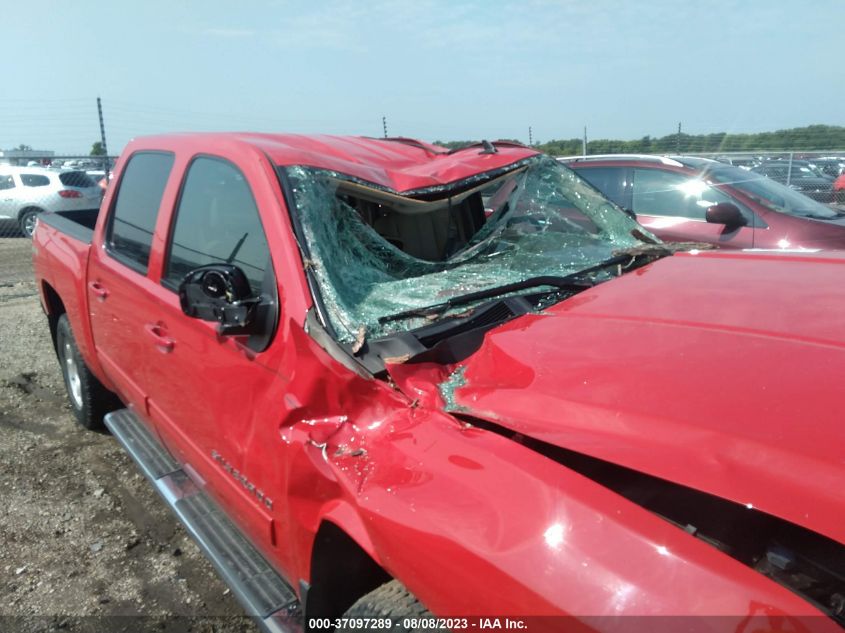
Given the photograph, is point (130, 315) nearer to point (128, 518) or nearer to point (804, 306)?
point (128, 518)

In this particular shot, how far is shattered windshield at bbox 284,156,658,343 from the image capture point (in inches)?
88.9

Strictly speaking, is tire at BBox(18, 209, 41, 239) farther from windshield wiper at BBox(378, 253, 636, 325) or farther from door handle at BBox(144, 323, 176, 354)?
windshield wiper at BBox(378, 253, 636, 325)

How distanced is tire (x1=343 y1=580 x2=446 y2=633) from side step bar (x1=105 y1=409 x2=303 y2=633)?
0.37m

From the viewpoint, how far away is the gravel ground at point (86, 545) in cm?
279

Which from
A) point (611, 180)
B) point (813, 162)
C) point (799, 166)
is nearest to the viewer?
point (611, 180)

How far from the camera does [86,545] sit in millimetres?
3291

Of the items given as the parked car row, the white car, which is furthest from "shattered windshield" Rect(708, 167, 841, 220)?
the white car

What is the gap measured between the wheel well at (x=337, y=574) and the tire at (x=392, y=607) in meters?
0.09

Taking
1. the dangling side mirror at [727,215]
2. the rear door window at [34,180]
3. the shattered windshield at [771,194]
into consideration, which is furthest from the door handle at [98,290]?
the rear door window at [34,180]

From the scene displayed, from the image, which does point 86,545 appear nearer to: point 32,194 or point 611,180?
point 611,180

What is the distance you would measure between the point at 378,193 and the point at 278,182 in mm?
431

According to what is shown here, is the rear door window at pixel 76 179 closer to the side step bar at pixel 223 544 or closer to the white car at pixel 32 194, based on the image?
the white car at pixel 32 194

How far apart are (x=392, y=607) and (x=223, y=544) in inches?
40.6

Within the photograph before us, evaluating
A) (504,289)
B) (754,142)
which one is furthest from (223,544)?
(754,142)
